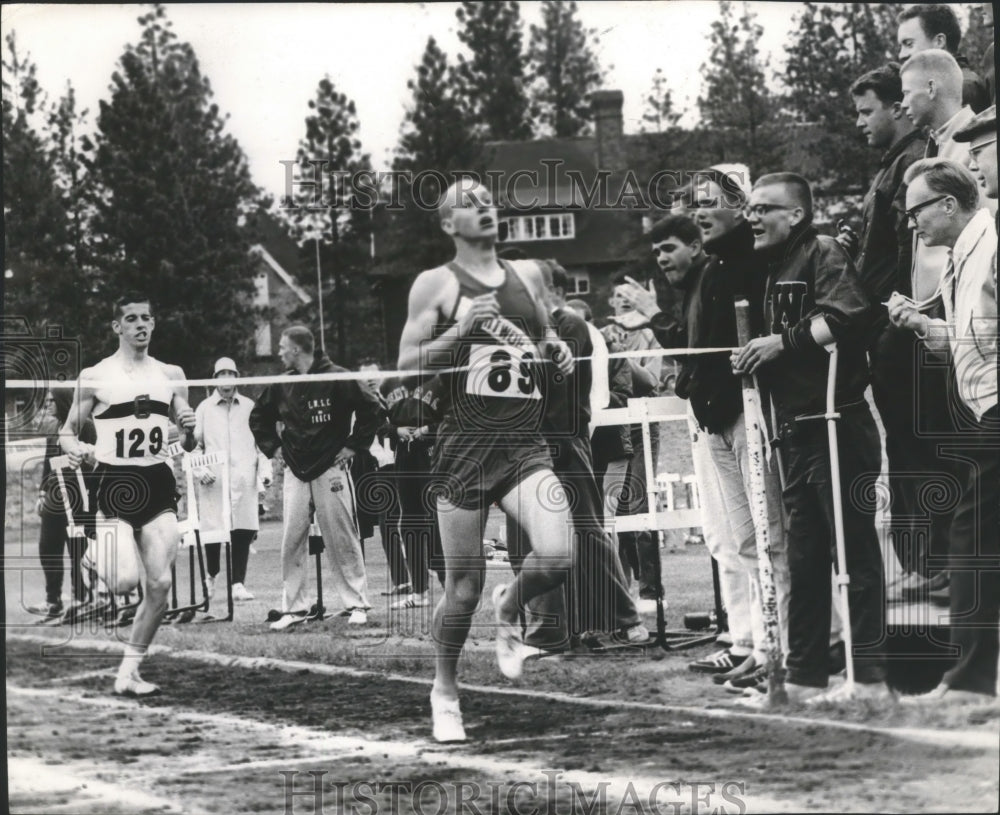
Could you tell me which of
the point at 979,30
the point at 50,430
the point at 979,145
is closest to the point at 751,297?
the point at 979,145

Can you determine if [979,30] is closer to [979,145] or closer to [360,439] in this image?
[979,145]

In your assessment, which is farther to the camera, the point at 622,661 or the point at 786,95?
the point at 786,95

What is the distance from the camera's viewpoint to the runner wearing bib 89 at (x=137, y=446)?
6.25 metres

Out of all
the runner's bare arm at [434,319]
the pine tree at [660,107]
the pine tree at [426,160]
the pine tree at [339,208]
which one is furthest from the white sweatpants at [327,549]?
the pine tree at [660,107]

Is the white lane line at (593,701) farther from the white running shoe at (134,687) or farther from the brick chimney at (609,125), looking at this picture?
Answer: the brick chimney at (609,125)

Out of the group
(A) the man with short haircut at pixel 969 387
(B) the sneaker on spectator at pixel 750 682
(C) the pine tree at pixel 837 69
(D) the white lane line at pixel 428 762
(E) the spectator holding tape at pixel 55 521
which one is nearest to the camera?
(D) the white lane line at pixel 428 762

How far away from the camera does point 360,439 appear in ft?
22.2

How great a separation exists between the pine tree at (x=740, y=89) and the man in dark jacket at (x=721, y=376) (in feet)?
1.42

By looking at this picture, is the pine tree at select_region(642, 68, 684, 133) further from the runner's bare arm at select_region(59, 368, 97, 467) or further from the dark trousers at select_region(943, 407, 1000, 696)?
the runner's bare arm at select_region(59, 368, 97, 467)

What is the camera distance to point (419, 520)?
614 centimetres

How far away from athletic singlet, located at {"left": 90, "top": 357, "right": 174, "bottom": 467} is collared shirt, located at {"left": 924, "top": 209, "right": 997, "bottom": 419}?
3614 millimetres

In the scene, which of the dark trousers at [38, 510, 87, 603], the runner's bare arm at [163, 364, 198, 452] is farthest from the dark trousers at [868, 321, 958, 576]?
the dark trousers at [38, 510, 87, 603]

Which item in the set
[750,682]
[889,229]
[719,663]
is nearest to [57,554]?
[719,663]

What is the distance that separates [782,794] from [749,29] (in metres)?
3.54
